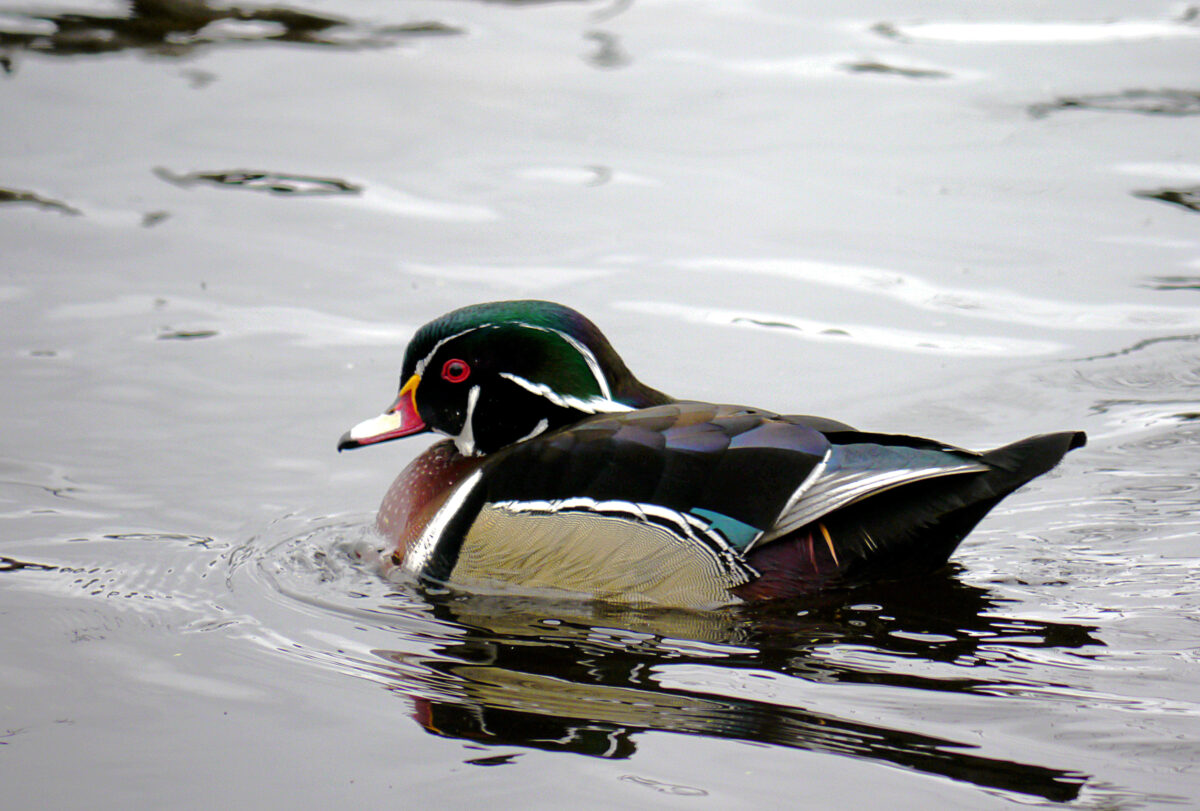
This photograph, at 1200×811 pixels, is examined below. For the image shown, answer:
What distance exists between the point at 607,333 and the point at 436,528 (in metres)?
2.76

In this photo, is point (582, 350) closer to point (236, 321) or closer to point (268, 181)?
point (236, 321)

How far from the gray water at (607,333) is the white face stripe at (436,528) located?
8.7 inches

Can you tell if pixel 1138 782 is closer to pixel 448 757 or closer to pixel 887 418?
pixel 448 757

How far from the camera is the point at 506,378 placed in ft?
18.8

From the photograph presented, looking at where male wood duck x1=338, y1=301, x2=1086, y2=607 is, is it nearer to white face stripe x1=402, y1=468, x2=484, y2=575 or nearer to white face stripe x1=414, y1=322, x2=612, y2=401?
white face stripe x1=402, y1=468, x2=484, y2=575

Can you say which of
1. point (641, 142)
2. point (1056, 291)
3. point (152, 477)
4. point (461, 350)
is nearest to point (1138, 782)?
point (461, 350)

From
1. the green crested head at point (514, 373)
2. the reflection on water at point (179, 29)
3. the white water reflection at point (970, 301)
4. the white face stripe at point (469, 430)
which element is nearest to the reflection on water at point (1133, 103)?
the white water reflection at point (970, 301)

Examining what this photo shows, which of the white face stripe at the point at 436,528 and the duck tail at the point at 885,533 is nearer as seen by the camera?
the duck tail at the point at 885,533

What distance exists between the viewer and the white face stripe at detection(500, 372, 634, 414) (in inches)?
224

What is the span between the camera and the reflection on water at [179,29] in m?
13.0

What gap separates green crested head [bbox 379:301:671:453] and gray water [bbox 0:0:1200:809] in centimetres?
67

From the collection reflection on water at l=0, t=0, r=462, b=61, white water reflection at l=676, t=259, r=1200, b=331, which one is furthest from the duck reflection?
reflection on water at l=0, t=0, r=462, b=61

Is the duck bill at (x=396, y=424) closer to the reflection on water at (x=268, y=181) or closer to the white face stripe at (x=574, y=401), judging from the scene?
the white face stripe at (x=574, y=401)

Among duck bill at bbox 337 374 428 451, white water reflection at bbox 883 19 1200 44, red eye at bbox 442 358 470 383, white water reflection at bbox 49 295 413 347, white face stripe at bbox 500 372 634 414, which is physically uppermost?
white water reflection at bbox 883 19 1200 44
